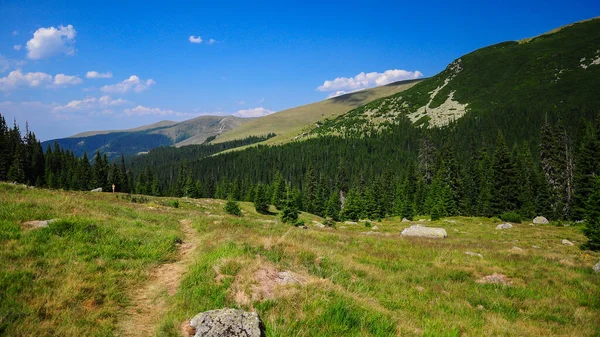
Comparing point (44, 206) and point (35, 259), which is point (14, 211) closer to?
point (44, 206)

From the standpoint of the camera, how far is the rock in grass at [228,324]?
547 centimetres

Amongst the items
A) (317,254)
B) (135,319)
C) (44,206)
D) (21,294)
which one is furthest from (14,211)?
(317,254)

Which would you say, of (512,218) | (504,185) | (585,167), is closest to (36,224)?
(512,218)

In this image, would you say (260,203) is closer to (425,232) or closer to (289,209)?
(289,209)

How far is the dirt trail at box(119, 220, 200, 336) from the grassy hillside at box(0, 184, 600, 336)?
0.03 m

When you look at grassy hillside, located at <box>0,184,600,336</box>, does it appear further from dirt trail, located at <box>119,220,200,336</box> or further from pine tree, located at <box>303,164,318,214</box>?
pine tree, located at <box>303,164,318,214</box>

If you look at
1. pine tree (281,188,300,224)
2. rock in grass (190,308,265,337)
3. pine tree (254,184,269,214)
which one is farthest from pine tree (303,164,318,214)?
rock in grass (190,308,265,337)

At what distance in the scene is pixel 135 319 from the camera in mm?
6586

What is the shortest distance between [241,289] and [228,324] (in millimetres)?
1782

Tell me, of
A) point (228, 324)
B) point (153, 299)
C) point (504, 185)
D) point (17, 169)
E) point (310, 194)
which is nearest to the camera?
point (228, 324)

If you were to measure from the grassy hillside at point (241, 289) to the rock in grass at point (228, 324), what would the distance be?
0.40m

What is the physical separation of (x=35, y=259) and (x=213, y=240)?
224 inches

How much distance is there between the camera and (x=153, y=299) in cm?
753

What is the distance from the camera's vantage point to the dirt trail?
624cm
